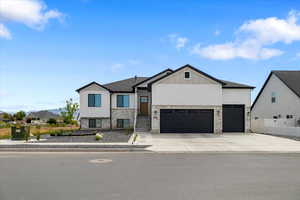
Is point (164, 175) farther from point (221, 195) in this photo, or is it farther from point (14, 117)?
point (14, 117)

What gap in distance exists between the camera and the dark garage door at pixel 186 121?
21469 millimetres

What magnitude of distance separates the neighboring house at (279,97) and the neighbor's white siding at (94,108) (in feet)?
63.6

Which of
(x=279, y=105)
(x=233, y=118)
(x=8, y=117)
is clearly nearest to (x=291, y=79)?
(x=279, y=105)

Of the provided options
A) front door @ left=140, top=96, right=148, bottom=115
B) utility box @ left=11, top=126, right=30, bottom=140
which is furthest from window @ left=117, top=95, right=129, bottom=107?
utility box @ left=11, top=126, right=30, bottom=140

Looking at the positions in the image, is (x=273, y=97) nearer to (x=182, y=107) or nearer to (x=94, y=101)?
(x=182, y=107)

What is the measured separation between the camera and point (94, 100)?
25.2m

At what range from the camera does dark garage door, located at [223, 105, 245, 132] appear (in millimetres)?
22625

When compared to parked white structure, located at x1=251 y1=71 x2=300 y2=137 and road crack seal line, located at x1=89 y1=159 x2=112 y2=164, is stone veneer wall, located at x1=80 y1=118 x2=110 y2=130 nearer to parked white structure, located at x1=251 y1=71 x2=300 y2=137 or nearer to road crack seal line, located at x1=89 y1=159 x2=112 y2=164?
parked white structure, located at x1=251 y1=71 x2=300 y2=137

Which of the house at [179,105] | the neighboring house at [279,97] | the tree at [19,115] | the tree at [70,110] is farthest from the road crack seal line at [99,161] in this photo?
the tree at [19,115]

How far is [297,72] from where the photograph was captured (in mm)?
28906

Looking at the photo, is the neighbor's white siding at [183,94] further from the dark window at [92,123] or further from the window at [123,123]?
the dark window at [92,123]

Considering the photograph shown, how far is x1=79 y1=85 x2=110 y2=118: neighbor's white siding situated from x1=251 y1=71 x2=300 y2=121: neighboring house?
63.6 feet

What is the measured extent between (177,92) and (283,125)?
1057 centimetres

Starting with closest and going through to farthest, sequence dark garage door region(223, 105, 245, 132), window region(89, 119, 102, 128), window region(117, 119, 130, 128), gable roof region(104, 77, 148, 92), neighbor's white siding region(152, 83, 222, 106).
Result: neighbor's white siding region(152, 83, 222, 106)
dark garage door region(223, 105, 245, 132)
window region(89, 119, 102, 128)
window region(117, 119, 130, 128)
gable roof region(104, 77, 148, 92)
